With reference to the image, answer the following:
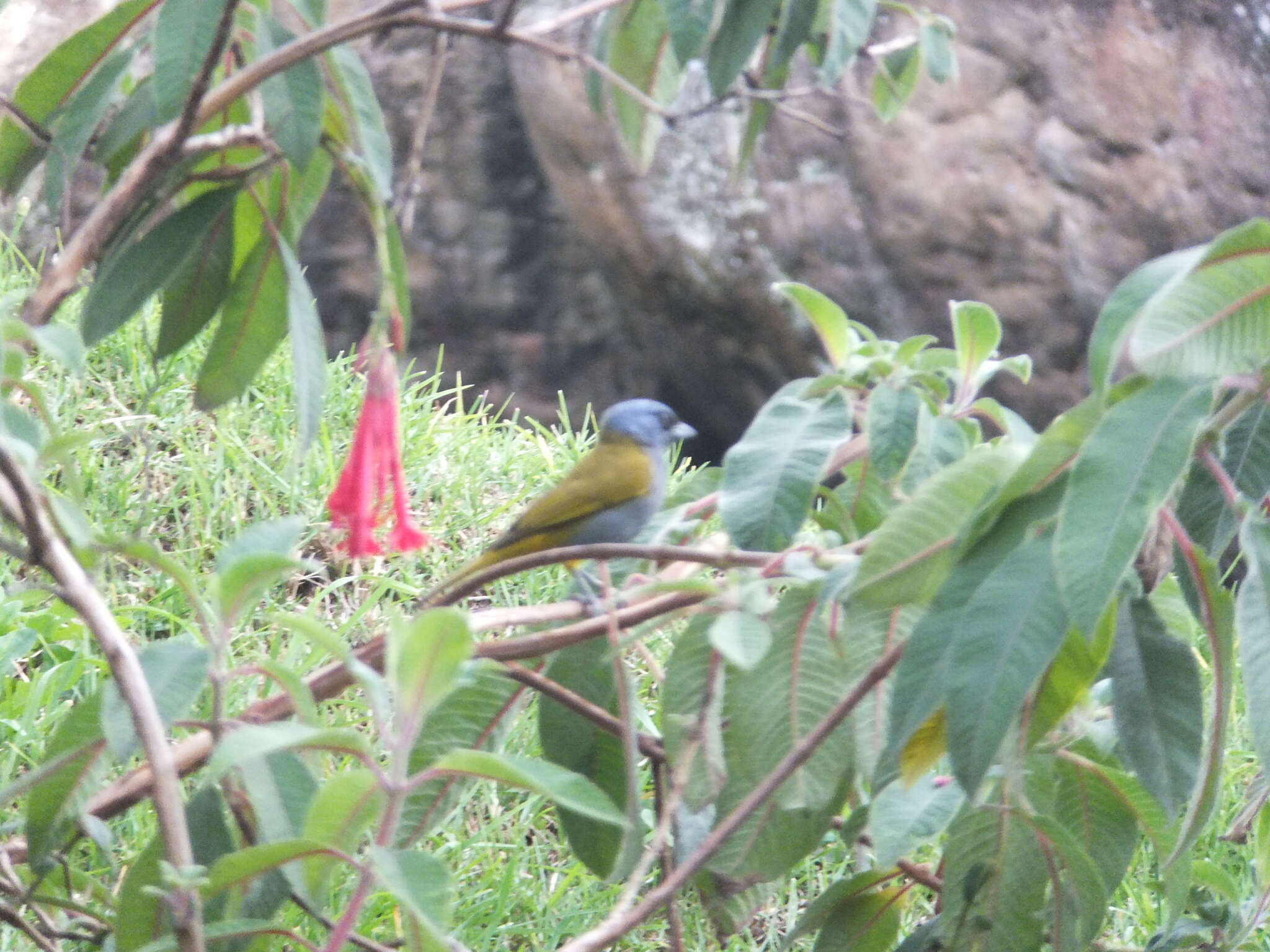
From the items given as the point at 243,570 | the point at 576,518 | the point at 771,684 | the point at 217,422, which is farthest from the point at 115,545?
the point at 217,422

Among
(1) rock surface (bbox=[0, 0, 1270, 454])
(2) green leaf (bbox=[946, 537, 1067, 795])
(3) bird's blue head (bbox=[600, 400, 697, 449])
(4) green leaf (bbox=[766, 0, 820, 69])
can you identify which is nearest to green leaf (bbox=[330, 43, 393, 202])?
(4) green leaf (bbox=[766, 0, 820, 69])

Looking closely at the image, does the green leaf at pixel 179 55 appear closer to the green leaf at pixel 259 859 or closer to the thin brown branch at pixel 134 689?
the thin brown branch at pixel 134 689

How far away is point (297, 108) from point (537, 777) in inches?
23.6

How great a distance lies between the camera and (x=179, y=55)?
1114 millimetres

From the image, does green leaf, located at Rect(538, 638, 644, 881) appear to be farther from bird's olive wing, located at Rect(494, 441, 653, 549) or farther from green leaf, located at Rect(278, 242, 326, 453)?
bird's olive wing, located at Rect(494, 441, 653, 549)

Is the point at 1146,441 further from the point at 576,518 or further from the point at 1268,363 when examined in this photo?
the point at 576,518

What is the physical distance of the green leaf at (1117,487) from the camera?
0.71 metres

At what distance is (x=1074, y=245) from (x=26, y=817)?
4234mm

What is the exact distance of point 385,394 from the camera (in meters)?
1.21

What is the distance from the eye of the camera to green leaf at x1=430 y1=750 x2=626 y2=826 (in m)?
0.77

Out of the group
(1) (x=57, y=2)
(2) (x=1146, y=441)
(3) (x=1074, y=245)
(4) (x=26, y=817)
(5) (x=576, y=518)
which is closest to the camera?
(2) (x=1146, y=441)

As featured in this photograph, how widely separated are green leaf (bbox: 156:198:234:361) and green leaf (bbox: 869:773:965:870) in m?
0.79

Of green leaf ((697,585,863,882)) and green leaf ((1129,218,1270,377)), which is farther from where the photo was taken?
green leaf ((697,585,863,882))

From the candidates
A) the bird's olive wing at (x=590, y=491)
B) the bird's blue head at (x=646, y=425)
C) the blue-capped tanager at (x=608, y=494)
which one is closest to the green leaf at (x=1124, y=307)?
the blue-capped tanager at (x=608, y=494)
